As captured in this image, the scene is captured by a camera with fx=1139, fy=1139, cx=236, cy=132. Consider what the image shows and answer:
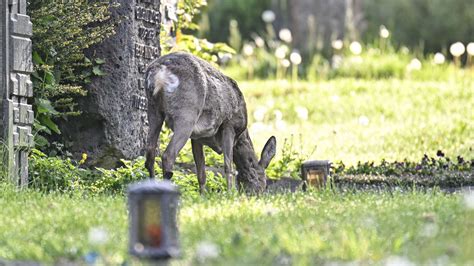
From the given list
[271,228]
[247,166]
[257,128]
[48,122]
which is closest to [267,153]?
[247,166]

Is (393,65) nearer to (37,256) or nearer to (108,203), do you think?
(108,203)

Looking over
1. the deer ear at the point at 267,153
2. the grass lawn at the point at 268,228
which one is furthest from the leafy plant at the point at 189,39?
the grass lawn at the point at 268,228

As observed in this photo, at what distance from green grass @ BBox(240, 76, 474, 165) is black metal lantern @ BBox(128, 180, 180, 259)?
24.2 feet

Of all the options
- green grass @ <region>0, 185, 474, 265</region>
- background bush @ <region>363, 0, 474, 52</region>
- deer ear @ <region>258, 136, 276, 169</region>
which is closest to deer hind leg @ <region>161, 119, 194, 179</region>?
green grass @ <region>0, 185, 474, 265</region>

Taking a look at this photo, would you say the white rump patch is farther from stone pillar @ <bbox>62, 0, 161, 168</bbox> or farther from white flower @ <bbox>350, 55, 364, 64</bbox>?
white flower @ <bbox>350, 55, 364, 64</bbox>

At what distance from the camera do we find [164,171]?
898 centimetres

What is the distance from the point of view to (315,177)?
1004 centimetres

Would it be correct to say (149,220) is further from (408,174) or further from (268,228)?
(408,174)

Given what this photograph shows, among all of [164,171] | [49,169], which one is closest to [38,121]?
[49,169]

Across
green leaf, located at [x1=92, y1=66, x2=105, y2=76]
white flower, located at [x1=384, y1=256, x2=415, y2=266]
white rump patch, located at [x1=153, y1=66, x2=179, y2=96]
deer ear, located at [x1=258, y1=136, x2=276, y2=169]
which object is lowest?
white flower, located at [x1=384, y1=256, x2=415, y2=266]

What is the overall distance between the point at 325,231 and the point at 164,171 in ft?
9.51

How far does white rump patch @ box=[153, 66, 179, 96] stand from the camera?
8938 mm

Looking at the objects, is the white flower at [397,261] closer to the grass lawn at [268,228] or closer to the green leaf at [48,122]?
the grass lawn at [268,228]

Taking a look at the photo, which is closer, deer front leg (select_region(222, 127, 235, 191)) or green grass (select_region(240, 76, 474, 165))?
deer front leg (select_region(222, 127, 235, 191))
